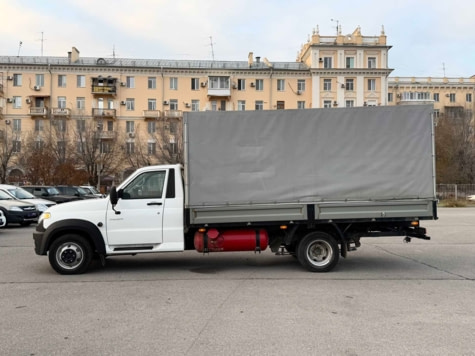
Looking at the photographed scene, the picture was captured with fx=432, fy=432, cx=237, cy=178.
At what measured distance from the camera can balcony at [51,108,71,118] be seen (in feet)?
194

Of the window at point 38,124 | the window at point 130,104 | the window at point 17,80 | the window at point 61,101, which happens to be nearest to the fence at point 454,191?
the window at point 130,104

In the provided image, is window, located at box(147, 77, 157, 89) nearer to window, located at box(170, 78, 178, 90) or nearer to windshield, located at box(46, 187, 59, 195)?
window, located at box(170, 78, 178, 90)

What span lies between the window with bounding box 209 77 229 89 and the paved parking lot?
54.6 metres

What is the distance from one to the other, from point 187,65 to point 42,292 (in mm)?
62151

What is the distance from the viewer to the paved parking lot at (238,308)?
4695 mm

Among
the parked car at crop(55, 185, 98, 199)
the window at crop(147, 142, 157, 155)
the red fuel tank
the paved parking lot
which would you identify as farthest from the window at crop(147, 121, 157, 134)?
the red fuel tank

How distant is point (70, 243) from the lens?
8258 millimetres

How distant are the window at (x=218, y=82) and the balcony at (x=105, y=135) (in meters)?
15.5

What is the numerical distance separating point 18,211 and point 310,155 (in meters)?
13.7

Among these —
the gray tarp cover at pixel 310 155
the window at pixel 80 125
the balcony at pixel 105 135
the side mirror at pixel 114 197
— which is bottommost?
the side mirror at pixel 114 197

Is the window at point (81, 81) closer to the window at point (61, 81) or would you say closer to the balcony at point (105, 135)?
the window at point (61, 81)

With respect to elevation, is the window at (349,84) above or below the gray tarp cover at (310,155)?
above

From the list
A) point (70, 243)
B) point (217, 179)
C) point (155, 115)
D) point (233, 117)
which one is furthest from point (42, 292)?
point (155, 115)

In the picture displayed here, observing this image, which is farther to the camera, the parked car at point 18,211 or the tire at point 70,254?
the parked car at point 18,211
